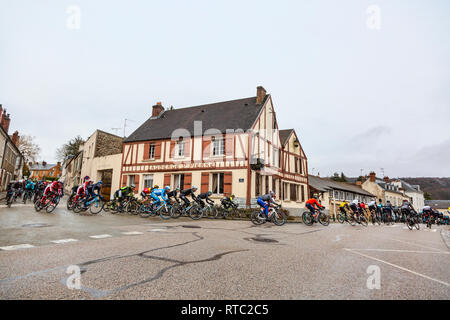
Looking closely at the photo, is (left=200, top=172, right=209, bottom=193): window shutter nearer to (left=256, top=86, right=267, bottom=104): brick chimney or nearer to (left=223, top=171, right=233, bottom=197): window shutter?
(left=223, top=171, right=233, bottom=197): window shutter

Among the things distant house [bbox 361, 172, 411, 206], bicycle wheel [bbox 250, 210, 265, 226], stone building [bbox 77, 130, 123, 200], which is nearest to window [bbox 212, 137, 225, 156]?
bicycle wheel [bbox 250, 210, 265, 226]

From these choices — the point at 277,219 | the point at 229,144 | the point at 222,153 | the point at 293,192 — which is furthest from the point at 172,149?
the point at 277,219

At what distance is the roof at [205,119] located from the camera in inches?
790

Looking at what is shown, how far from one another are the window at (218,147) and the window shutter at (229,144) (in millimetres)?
425

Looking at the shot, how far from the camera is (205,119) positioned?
72.6ft

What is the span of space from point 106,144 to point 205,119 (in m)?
13.2

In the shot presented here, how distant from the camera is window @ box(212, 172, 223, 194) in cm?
1886

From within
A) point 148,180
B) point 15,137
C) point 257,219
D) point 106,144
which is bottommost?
point 257,219

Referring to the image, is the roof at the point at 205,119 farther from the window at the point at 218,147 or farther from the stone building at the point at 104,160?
the stone building at the point at 104,160

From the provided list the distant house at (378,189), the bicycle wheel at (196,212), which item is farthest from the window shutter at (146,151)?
the distant house at (378,189)

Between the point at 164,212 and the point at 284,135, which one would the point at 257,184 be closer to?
the point at 284,135

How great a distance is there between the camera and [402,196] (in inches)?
2240
